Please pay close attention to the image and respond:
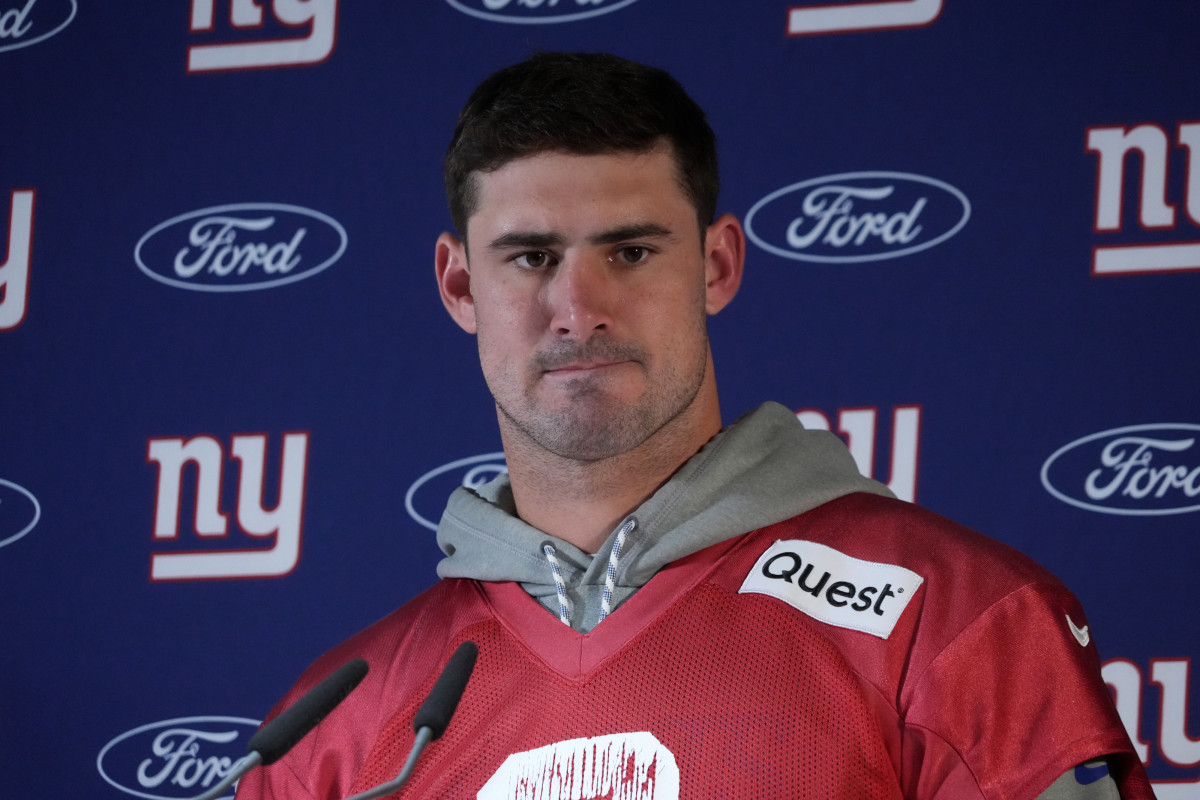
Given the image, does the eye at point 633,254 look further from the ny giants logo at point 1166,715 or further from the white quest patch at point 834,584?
the ny giants logo at point 1166,715

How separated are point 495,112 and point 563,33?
0.85 m

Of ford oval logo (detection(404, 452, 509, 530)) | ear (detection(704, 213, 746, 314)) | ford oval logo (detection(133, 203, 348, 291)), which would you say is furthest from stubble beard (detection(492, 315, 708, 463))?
ford oval logo (detection(133, 203, 348, 291))

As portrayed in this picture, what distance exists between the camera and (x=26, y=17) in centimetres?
296

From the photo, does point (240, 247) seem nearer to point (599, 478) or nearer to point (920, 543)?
point (599, 478)

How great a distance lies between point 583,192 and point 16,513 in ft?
4.73

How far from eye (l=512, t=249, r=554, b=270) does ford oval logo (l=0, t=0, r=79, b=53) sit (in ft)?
4.93

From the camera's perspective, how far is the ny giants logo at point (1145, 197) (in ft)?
7.99

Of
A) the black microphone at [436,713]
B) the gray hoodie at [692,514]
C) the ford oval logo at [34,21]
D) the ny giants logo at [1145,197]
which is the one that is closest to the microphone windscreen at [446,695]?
the black microphone at [436,713]

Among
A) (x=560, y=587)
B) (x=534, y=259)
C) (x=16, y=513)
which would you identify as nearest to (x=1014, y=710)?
(x=560, y=587)

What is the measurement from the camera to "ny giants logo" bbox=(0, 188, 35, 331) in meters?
2.84

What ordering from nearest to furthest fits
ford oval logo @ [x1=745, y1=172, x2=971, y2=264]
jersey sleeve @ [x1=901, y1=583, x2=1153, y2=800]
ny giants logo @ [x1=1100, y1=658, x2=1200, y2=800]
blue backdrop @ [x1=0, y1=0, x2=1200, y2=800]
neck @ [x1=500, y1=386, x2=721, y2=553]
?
jersey sleeve @ [x1=901, y1=583, x2=1153, y2=800] < neck @ [x1=500, y1=386, x2=721, y2=553] < ny giants logo @ [x1=1100, y1=658, x2=1200, y2=800] < blue backdrop @ [x1=0, y1=0, x2=1200, y2=800] < ford oval logo @ [x1=745, y1=172, x2=971, y2=264]

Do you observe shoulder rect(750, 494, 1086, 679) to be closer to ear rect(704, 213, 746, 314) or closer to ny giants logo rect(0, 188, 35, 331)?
ear rect(704, 213, 746, 314)

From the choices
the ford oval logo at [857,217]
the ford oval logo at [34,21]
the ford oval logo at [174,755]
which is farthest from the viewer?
the ford oval logo at [34,21]

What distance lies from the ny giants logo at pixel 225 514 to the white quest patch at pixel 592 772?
105 centimetres
